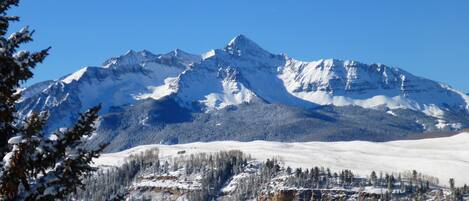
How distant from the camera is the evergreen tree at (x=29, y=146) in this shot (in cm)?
1719

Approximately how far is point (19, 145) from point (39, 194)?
1.34 m

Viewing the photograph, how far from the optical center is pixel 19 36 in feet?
60.2

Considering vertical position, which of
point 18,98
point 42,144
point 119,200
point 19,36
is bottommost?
point 119,200

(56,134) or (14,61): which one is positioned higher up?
(14,61)

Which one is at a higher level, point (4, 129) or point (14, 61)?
point (14, 61)

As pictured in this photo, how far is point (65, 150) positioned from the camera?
1816 cm

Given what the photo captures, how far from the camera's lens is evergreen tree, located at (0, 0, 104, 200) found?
1719cm

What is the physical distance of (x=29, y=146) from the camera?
1712 centimetres

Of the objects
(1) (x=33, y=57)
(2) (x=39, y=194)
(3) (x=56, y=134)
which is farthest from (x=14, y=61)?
(2) (x=39, y=194)

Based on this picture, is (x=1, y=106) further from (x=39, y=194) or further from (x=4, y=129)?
(x=39, y=194)

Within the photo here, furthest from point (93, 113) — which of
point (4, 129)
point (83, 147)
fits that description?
point (4, 129)

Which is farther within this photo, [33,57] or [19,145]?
[33,57]

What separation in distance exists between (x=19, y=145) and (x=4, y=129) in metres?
1.25

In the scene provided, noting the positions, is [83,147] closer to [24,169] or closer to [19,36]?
[24,169]
